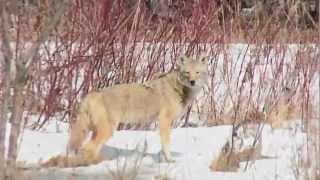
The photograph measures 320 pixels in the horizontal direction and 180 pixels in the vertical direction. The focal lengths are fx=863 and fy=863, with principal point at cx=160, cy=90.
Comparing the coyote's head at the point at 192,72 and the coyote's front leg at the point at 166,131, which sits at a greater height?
the coyote's head at the point at 192,72

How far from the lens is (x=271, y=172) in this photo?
230 inches

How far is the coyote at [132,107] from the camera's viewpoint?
6.34 metres

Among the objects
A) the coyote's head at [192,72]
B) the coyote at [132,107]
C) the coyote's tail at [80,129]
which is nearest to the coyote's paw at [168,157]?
the coyote at [132,107]

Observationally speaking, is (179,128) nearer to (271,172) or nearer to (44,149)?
(44,149)

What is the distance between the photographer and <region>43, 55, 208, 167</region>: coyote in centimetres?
634

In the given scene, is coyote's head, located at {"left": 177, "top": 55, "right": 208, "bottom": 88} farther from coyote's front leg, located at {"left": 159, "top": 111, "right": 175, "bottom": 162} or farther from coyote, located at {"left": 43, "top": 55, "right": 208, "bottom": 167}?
coyote's front leg, located at {"left": 159, "top": 111, "right": 175, "bottom": 162}

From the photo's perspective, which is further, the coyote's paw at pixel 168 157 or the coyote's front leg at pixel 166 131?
the coyote's front leg at pixel 166 131

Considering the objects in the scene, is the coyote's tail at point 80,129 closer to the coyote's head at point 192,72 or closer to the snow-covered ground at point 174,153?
the snow-covered ground at point 174,153

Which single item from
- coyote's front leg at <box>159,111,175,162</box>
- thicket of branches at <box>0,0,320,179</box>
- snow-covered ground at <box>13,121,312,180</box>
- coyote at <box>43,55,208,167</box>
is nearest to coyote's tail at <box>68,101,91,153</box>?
coyote at <box>43,55,208,167</box>

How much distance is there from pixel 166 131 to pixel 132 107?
0.33 m

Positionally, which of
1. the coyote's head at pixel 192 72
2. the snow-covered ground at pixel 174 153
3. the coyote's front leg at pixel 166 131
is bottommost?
the snow-covered ground at pixel 174 153

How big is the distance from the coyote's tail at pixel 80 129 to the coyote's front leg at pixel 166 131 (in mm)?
597

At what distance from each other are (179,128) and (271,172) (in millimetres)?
2304

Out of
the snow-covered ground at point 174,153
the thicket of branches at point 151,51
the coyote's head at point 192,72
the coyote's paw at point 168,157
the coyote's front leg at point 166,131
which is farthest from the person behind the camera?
the thicket of branches at point 151,51
